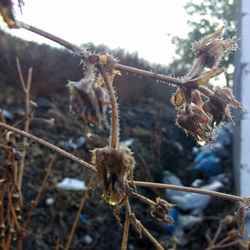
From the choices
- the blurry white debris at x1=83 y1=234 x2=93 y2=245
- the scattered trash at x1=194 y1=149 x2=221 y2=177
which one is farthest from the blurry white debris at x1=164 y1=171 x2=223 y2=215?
the blurry white debris at x1=83 y1=234 x2=93 y2=245

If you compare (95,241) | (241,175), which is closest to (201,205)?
(241,175)

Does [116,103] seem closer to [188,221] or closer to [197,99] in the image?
[197,99]

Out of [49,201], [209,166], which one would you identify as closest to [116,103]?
[49,201]

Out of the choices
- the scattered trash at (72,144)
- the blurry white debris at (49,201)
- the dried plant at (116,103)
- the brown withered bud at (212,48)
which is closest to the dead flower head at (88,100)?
the dried plant at (116,103)

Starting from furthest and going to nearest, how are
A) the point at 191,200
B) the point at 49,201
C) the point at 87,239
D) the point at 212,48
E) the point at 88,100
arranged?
1. the point at 191,200
2. the point at 49,201
3. the point at 87,239
4. the point at 212,48
5. the point at 88,100

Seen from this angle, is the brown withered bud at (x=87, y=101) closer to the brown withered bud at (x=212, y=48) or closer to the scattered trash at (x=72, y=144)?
the brown withered bud at (x=212, y=48)

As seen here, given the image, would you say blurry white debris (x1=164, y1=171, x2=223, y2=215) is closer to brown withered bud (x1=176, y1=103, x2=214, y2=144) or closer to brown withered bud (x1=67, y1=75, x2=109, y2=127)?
brown withered bud (x1=176, y1=103, x2=214, y2=144)
